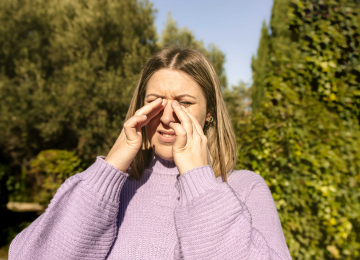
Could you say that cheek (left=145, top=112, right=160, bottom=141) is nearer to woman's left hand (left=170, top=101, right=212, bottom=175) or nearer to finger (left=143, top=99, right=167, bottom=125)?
finger (left=143, top=99, right=167, bottom=125)

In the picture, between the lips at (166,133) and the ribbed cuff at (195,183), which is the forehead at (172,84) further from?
the ribbed cuff at (195,183)

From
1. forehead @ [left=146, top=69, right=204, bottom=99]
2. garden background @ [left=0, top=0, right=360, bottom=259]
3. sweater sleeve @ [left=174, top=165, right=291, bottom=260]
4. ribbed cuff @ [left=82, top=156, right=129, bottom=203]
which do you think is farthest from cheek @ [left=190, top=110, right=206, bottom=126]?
garden background @ [left=0, top=0, right=360, bottom=259]

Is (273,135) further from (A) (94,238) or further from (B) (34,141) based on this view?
(B) (34,141)

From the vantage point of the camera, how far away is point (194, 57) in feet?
6.29

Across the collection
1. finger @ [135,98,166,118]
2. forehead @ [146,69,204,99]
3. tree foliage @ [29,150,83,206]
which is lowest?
tree foliage @ [29,150,83,206]

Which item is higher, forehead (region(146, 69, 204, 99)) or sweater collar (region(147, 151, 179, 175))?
forehead (region(146, 69, 204, 99))

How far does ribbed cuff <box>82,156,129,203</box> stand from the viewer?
131cm

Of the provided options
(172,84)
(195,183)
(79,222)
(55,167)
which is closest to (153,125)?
(172,84)

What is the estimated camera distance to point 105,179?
1.33 metres

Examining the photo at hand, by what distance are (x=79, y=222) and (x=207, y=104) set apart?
1275 millimetres

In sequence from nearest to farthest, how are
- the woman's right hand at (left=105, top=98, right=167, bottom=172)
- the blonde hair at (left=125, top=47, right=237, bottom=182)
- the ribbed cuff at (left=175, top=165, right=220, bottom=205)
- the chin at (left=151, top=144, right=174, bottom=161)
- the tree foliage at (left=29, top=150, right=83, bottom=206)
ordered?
the ribbed cuff at (left=175, top=165, right=220, bottom=205)
the woman's right hand at (left=105, top=98, right=167, bottom=172)
the chin at (left=151, top=144, right=174, bottom=161)
the blonde hair at (left=125, top=47, right=237, bottom=182)
the tree foliage at (left=29, top=150, right=83, bottom=206)

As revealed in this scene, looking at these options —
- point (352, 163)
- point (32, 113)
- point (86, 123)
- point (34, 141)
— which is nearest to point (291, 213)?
point (352, 163)

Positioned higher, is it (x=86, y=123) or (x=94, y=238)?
(x=94, y=238)

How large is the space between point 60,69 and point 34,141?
265 cm
